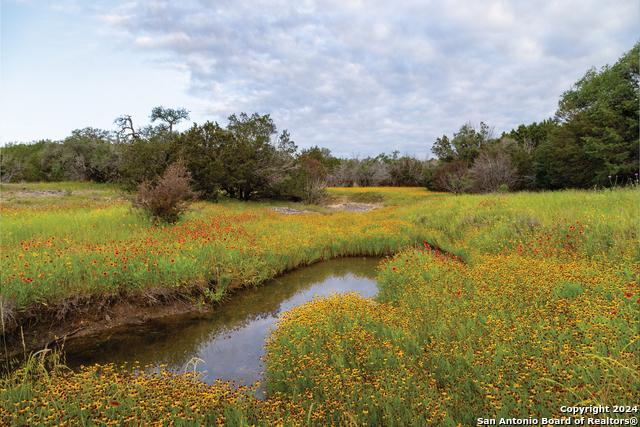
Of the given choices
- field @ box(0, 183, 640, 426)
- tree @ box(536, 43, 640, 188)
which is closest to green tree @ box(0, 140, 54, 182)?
field @ box(0, 183, 640, 426)

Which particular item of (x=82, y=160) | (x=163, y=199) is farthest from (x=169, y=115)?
(x=163, y=199)

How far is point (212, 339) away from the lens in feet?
19.5

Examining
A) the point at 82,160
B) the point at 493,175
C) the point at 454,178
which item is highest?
the point at 82,160

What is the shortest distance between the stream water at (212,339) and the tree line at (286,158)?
985 cm

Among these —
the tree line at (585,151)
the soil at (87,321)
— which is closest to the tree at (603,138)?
the tree line at (585,151)

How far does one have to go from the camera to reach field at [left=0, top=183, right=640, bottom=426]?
2914 millimetres

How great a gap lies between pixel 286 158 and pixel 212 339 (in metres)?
19.8

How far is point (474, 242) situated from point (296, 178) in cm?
1659

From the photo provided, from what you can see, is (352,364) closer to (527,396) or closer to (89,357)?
(527,396)

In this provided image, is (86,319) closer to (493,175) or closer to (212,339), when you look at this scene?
(212,339)

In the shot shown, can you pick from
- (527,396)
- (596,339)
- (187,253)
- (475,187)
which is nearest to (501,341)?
(596,339)

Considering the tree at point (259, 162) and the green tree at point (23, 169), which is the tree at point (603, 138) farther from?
the green tree at point (23, 169)

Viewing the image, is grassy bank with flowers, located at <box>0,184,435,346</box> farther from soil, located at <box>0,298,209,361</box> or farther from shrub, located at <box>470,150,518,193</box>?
shrub, located at <box>470,150,518,193</box>

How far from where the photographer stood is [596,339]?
10.9 ft
